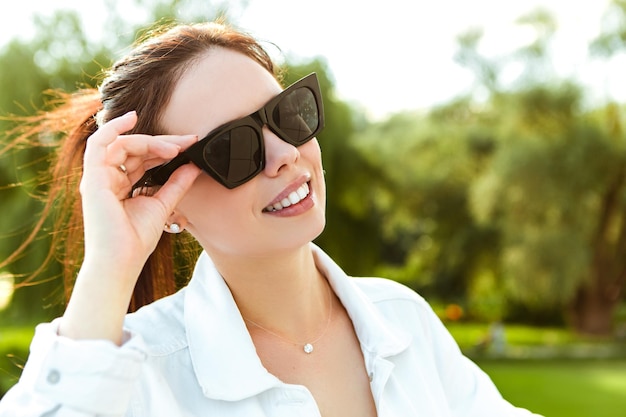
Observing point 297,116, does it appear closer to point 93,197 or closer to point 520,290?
point 93,197

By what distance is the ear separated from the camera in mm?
1590

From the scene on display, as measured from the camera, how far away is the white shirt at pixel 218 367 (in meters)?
1.21

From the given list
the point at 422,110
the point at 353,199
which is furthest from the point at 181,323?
the point at 422,110

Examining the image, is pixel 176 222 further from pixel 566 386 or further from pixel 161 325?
pixel 566 386

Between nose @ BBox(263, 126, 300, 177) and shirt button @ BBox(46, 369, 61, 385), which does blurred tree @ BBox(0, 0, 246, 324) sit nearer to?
nose @ BBox(263, 126, 300, 177)

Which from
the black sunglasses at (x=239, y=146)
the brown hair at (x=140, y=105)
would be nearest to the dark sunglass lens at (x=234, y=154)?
the black sunglasses at (x=239, y=146)

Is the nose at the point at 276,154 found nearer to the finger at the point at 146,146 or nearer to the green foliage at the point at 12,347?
the finger at the point at 146,146

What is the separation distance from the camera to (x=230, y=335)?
1.54 m

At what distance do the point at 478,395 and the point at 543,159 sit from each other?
12.0 meters

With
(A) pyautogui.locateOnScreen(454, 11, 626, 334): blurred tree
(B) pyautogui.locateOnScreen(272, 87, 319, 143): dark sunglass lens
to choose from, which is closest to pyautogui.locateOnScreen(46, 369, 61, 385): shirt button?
(B) pyautogui.locateOnScreen(272, 87, 319, 143): dark sunglass lens

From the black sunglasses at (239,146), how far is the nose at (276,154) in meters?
0.01

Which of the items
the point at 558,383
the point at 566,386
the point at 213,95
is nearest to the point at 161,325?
the point at 213,95

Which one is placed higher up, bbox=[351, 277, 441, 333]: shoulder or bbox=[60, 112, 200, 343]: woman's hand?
bbox=[60, 112, 200, 343]: woman's hand

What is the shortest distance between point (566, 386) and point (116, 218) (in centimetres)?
1171
